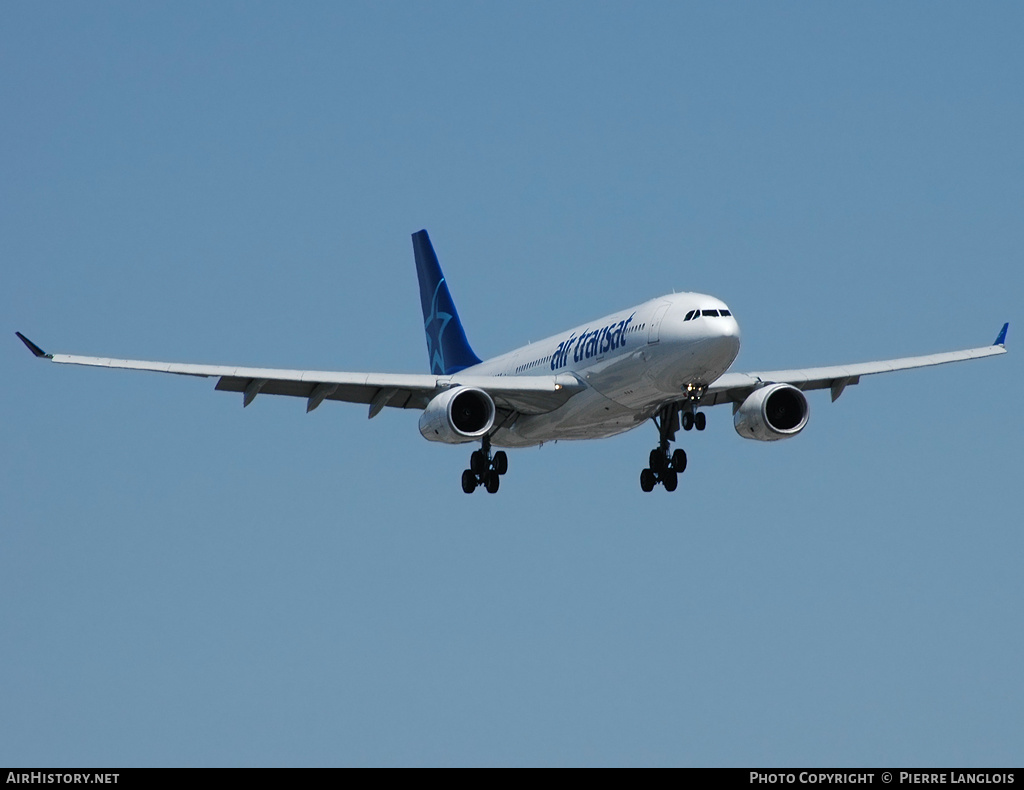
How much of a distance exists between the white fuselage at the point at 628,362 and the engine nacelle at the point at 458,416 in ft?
6.46

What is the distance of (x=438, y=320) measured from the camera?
5350cm

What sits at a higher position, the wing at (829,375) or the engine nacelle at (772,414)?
the wing at (829,375)

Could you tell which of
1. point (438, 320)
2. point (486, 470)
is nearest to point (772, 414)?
point (486, 470)

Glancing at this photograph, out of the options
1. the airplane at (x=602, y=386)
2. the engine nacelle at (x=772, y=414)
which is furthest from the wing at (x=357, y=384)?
the engine nacelle at (x=772, y=414)

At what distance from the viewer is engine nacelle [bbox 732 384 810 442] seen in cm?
3916

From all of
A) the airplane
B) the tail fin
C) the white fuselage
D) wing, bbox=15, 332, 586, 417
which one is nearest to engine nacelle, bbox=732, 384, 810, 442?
the airplane

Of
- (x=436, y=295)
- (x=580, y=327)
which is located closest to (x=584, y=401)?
(x=580, y=327)

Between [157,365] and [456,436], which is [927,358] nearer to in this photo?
[456,436]

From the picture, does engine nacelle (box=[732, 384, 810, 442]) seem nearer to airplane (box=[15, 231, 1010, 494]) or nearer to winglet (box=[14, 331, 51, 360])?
airplane (box=[15, 231, 1010, 494])

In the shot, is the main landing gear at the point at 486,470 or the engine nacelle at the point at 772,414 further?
Result: the main landing gear at the point at 486,470

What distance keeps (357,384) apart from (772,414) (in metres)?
11.4

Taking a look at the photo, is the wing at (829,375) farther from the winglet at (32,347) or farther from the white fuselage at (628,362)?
the winglet at (32,347)

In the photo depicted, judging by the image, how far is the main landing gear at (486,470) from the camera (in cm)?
4194
